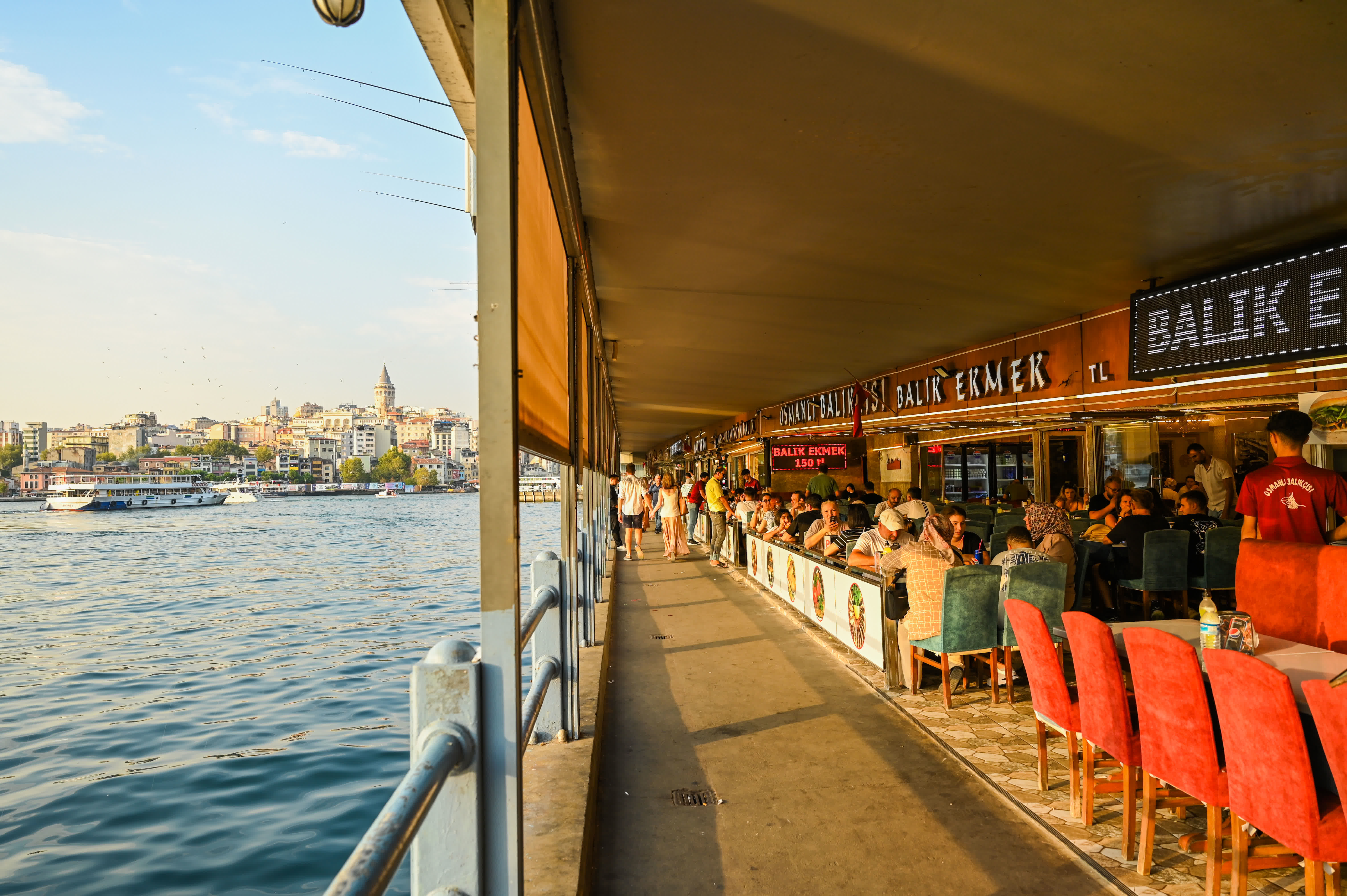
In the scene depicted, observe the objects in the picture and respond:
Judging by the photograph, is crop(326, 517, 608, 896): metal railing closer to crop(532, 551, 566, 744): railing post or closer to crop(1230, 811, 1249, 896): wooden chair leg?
crop(532, 551, 566, 744): railing post

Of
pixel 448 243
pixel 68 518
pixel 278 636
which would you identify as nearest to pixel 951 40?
pixel 448 243

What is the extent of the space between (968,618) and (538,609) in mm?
2873

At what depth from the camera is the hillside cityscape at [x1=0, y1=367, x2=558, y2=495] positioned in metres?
87.0

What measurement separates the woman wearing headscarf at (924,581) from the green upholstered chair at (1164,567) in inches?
98.5

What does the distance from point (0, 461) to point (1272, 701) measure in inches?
4392

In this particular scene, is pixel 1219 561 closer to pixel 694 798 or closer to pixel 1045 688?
pixel 1045 688

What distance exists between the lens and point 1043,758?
341 cm

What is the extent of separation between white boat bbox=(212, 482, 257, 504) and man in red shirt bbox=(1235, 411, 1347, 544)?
322ft

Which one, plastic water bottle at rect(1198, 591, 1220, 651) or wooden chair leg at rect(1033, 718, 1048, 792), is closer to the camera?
plastic water bottle at rect(1198, 591, 1220, 651)

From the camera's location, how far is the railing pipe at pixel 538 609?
2332mm

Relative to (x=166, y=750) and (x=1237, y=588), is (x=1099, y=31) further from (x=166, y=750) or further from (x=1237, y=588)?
(x=166, y=750)

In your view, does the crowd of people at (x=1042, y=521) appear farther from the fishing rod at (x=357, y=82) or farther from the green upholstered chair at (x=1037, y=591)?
the fishing rod at (x=357, y=82)

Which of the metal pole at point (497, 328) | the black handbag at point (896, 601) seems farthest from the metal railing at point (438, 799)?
the black handbag at point (896, 601)

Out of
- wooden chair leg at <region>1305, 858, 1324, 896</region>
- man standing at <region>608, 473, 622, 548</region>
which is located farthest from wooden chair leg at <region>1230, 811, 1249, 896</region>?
man standing at <region>608, 473, 622, 548</region>
